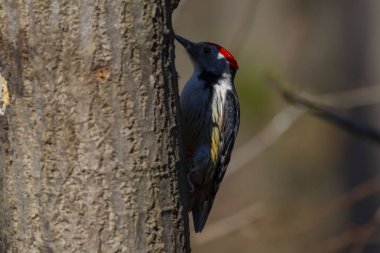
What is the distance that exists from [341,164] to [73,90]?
8.61 meters

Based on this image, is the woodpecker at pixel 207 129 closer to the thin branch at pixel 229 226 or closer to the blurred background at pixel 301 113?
the thin branch at pixel 229 226

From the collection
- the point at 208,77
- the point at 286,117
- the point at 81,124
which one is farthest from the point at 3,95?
the point at 286,117

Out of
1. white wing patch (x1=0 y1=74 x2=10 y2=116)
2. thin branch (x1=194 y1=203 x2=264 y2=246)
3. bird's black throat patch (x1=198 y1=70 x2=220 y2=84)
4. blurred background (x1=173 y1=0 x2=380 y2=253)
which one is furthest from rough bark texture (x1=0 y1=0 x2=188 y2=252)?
blurred background (x1=173 y1=0 x2=380 y2=253)

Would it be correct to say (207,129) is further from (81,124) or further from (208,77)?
(81,124)

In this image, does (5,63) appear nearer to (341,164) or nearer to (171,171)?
(171,171)

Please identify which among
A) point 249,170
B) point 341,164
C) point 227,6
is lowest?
point 249,170

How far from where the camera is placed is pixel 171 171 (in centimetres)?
271

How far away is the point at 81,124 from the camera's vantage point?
2.58 metres

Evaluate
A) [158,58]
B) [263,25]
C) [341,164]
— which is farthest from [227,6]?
[158,58]

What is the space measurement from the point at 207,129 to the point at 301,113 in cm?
345

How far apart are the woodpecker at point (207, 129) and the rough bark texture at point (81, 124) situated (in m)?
1.88

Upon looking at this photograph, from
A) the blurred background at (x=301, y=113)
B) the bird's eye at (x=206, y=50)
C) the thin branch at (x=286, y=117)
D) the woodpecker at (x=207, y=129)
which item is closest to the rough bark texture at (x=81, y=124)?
the woodpecker at (x=207, y=129)

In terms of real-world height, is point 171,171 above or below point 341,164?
above

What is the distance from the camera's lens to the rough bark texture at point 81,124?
2.56 m
